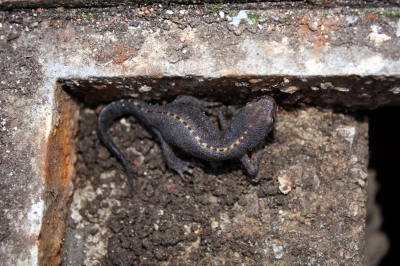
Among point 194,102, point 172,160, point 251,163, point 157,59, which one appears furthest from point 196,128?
point 157,59

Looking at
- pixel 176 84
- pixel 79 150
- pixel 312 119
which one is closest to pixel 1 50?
pixel 79 150

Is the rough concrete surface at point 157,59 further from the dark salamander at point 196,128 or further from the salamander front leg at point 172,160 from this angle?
the salamander front leg at point 172,160

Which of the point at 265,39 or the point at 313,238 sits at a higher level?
the point at 265,39

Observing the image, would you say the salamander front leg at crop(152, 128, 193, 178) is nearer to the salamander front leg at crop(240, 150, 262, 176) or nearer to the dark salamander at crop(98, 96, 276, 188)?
the dark salamander at crop(98, 96, 276, 188)

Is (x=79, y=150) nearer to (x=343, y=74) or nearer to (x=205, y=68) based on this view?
(x=205, y=68)

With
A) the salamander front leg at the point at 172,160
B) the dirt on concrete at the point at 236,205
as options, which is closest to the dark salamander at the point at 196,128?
the salamander front leg at the point at 172,160

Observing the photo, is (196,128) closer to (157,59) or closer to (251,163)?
(251,163)
